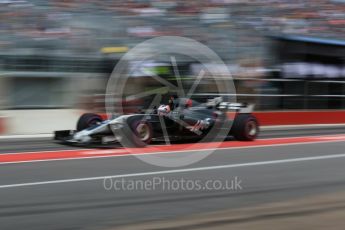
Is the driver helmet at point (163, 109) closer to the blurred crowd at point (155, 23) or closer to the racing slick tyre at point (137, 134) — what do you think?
the racing slick tyre at point (137, 134)

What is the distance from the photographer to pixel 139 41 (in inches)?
684

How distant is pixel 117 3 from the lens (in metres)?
18.2

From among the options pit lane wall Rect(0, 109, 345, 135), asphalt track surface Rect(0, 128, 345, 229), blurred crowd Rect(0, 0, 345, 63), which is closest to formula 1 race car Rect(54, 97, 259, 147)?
asphalt track surface Rect(0, 128, 345, 229)

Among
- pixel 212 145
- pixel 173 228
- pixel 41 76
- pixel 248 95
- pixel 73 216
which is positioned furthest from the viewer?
pixel 248 95

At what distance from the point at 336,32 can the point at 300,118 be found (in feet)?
19.7

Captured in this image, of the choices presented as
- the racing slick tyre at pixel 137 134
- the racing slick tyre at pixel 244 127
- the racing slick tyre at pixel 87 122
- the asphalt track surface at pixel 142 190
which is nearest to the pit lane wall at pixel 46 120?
the asphalt track surface at pixel 142 190

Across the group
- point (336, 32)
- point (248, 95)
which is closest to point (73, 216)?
point (248, 95)

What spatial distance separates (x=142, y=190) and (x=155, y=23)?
12.6 meters

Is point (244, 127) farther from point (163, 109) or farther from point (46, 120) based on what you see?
point (46, 120)

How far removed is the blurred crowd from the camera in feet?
51.5

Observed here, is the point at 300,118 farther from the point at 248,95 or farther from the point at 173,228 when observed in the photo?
the point at 173,228

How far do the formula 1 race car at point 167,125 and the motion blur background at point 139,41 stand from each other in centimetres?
253

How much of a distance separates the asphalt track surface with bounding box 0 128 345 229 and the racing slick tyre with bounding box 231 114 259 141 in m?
0.93

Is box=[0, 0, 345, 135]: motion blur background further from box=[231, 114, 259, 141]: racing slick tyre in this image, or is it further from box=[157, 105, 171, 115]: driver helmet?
box=[157, 105, 171, 115]: driver helmet
